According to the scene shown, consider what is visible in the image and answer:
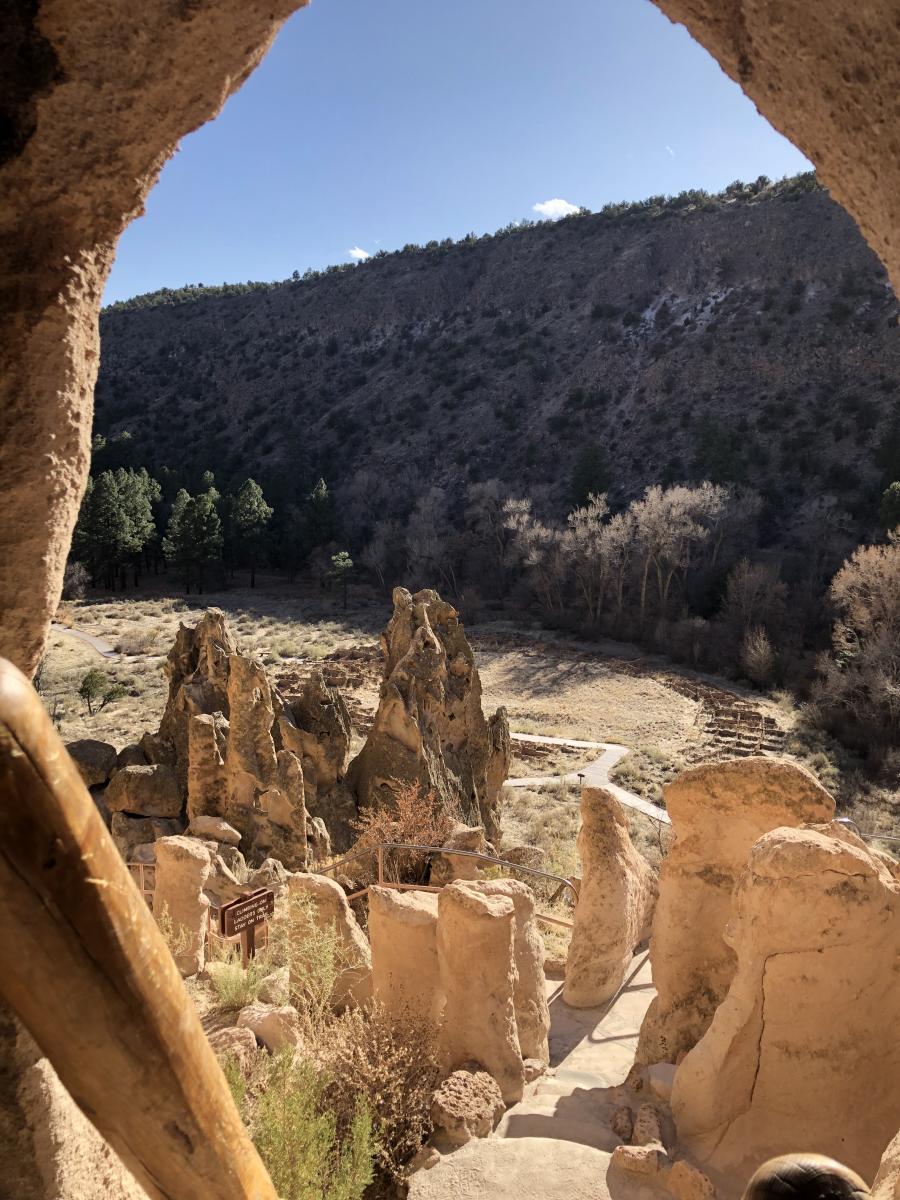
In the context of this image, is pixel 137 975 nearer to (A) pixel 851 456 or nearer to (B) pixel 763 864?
(B) pixel 763 864

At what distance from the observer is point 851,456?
134 feet

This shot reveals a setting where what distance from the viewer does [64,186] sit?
2217 mm

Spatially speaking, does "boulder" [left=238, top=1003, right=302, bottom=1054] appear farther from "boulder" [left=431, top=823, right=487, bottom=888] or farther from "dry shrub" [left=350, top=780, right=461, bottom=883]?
"boulder" [left=431, top=823, right=487, bottom=888]

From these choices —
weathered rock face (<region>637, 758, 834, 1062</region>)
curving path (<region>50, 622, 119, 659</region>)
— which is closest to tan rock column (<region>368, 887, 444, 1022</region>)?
weathered rock face (<region>637, 758, 834, 1062</region>)

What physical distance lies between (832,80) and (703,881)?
516 cm

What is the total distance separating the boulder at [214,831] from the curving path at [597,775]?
8.04 metres

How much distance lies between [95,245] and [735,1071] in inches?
194

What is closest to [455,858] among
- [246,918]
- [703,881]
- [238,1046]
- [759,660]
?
[246,918]

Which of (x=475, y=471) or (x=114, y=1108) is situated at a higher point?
(x=475, y=471)

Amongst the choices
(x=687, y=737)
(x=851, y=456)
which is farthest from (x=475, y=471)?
(x=687, y=737)

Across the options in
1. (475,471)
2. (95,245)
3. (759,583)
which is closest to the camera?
(95,245)

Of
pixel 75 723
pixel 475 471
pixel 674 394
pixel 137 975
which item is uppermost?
pixel 674 394

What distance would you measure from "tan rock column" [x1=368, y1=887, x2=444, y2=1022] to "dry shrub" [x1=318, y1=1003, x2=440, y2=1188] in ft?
1.33

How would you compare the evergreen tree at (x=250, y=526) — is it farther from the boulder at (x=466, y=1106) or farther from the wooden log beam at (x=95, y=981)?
the wooden log beam at (x=95, y=981)
